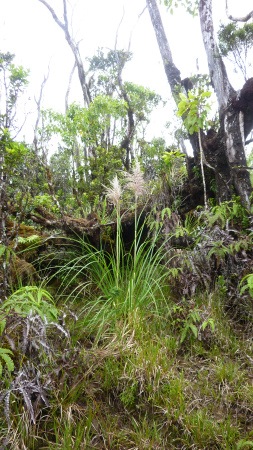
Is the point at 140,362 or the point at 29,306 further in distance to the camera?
the point at 140,362

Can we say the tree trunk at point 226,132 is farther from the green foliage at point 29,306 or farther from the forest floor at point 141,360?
the green foliage at point 29,306

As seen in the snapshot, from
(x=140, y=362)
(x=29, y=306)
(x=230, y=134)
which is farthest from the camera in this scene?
(x=230, y=134)

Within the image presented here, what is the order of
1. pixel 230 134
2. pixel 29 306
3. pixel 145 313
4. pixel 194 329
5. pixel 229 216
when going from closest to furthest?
pixel 29 306 → pixel 194 329 → pixel 145 313 → pixel 229 216 → pixel 230 134

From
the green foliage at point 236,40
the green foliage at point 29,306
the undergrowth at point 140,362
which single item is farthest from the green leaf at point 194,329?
A: the green foliage at point 236,40

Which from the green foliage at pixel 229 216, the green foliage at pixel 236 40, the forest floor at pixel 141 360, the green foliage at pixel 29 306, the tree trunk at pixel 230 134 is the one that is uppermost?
the green foliage at pixel 236 40

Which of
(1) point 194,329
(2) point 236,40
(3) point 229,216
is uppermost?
(2) point 236,40

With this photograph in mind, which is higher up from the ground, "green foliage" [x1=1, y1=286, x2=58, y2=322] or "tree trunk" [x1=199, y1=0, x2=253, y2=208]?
"tree trunk" [x1=199, y1=0, x2=253, y2=208]

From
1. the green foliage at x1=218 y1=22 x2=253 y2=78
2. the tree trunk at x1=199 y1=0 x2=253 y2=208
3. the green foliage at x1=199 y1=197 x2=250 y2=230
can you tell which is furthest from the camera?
the green foliage at x1=218 y1=22 x2=253 y2=78

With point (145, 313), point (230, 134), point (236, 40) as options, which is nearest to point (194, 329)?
point (145, 313)

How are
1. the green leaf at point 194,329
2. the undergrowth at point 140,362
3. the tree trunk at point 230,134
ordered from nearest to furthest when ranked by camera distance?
the undergrowth at point 140,362 < the green leaf at point 194,329 < the tree trunk at point 230,134

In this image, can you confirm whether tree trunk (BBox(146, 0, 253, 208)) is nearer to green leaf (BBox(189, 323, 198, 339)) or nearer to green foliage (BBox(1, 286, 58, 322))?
green leaf (BBox(189, 323, 198, 339))

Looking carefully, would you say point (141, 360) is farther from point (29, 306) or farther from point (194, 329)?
point (29, 306)

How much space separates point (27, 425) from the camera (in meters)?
2.23

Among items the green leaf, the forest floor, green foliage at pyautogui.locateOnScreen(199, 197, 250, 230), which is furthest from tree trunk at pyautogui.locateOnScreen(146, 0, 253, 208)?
the green leaf
